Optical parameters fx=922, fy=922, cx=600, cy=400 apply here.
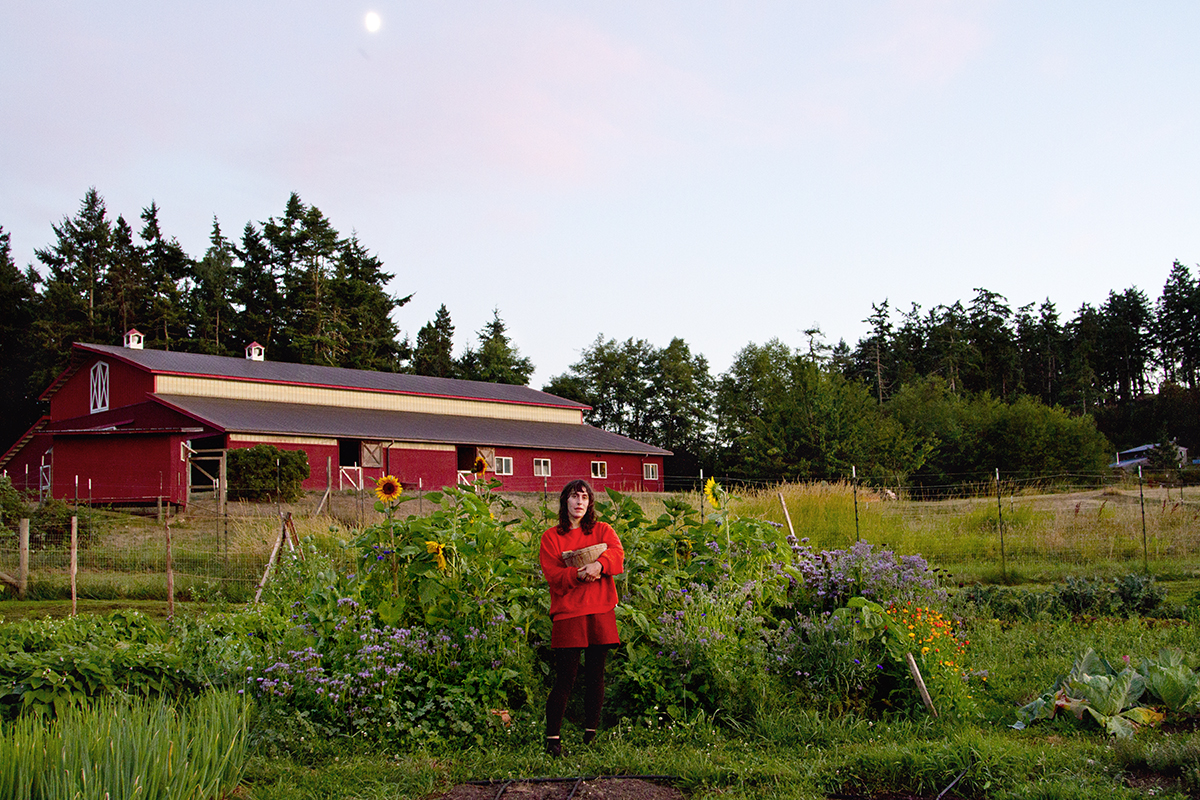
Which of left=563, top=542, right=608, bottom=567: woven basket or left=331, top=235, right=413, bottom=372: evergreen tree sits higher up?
left=331, top=235, right=413, bottom=372: evergreen tree

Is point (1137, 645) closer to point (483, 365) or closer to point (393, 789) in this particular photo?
point (393, 789)

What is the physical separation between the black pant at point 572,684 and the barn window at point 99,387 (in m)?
30.3

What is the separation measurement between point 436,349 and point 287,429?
3150 cm

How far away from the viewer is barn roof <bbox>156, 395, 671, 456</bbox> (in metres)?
27.0

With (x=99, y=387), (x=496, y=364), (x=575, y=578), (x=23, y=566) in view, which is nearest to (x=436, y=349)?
(x=496, y=364)

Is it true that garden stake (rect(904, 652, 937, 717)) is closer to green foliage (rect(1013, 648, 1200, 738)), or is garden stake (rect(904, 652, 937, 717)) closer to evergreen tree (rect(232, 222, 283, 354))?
green foliage (rect(1013, 648, 1200, 738))

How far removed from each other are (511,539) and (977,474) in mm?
37619

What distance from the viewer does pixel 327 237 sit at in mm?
Result: 53812

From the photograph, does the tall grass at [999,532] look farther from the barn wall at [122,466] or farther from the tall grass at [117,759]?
the barn wall at [122,466]

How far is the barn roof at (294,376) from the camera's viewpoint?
2984 cm

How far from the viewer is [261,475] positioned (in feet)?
78.0

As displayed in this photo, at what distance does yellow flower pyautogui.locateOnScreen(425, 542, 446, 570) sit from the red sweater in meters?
0.67

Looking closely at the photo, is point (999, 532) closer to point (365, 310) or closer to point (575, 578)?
point (575, 578)

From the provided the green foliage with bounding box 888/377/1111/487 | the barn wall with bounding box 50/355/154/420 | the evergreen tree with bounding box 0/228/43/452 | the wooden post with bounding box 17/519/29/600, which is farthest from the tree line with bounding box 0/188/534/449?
the wooden post with bounding box 17/519/29/600
